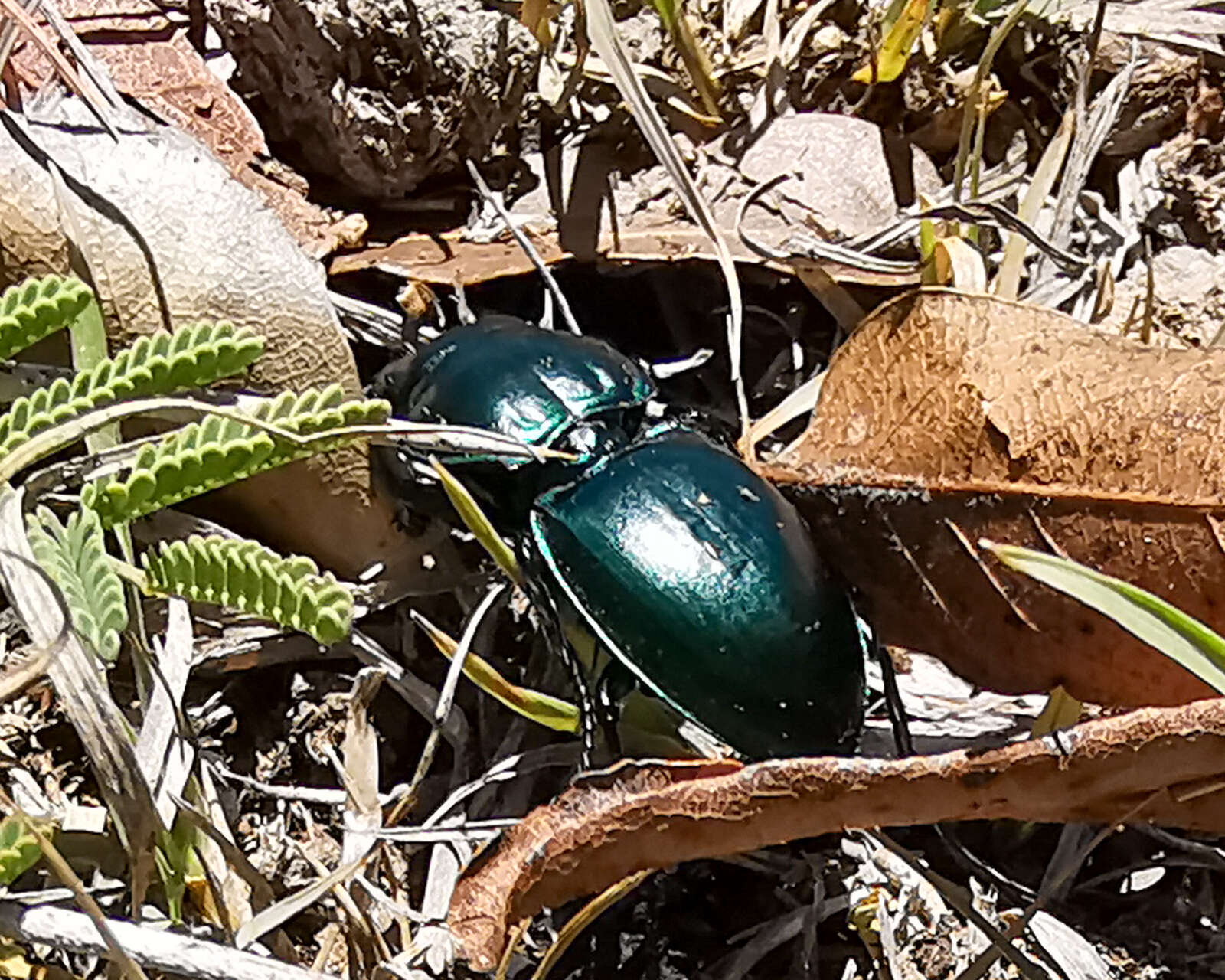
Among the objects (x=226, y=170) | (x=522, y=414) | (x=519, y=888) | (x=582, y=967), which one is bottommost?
(x=582, y=967)

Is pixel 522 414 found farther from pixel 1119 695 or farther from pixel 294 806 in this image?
pixel 1119 695

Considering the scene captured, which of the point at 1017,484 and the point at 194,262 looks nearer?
the point at 1017,484

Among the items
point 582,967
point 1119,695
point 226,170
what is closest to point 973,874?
point 1119,695

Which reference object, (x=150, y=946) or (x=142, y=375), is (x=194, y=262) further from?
(x=150, y=946)

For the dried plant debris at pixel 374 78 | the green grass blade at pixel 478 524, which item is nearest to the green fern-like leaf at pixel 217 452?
the green grass blade at pixel 478 524

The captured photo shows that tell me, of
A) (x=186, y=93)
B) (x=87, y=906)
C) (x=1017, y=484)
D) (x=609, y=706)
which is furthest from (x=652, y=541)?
(x=186, y=93)

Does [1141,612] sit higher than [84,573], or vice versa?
[84,573]
